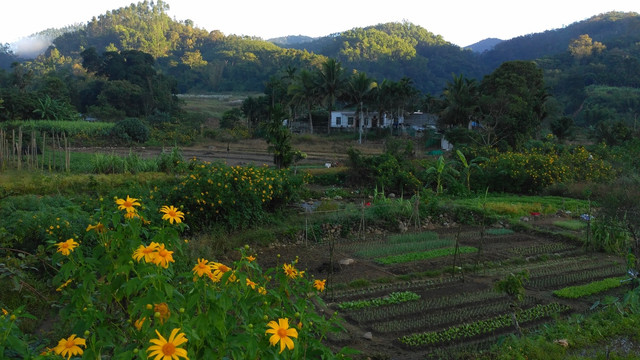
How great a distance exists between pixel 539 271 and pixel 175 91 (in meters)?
53.1

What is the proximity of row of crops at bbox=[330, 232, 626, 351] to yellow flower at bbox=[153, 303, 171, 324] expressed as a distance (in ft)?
14.5

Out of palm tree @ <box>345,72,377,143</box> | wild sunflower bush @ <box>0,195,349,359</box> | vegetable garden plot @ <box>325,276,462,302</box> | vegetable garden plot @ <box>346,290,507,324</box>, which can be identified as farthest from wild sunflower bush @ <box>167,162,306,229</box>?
palm tree @ <box>345,72,377,143</box>

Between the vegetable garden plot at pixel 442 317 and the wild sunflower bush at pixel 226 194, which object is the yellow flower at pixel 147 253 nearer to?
the vegetable garden plot at pixel 442 317

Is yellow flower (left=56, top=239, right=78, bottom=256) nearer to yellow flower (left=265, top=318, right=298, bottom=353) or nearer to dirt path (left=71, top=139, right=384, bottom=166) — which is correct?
yellow flower (left=265, top=318, right=298, bottom=353)

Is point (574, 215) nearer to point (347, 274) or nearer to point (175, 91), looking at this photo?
point (347, 274)

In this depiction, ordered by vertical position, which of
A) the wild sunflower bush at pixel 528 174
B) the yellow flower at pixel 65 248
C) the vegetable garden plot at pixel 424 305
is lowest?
the vegetable garden plot at pixel 424 305

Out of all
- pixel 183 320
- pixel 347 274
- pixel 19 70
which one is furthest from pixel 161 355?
pixel 19 70

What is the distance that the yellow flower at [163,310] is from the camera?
7.77 feet

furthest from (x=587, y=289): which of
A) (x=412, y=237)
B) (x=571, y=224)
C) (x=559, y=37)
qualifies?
(x=559, y=37)

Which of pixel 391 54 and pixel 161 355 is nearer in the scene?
pixel 161 355

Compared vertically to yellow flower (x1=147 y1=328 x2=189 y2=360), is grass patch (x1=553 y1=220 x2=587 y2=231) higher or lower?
lower

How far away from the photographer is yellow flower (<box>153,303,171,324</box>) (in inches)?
93.3

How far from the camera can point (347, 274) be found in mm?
9086

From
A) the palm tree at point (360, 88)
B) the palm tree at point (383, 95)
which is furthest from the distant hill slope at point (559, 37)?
the palm tree at point (360, 88)
